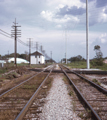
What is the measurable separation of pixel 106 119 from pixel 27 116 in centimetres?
226

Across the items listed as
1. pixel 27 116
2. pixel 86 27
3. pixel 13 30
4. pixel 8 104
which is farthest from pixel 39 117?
pixel 13 30

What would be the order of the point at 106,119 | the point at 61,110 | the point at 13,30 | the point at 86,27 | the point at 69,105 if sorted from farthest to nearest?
the point at 13,30, the point at 86,27, the point at 69,105, the point at 61,110, the point at 106,119

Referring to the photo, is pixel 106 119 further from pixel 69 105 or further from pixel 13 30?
pixel 13 30

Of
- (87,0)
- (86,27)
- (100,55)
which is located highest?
(87,0)

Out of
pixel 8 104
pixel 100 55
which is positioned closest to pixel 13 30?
pixel 100 55

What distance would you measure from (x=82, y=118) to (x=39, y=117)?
4.07ft

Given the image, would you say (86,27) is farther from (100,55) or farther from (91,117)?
(91,117)

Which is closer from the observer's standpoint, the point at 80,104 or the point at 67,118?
the point at 67,118

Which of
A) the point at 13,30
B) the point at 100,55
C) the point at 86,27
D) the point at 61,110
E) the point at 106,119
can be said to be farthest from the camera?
the point at 100,55

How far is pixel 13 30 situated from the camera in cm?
3594

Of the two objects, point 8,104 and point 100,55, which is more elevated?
point 100,55

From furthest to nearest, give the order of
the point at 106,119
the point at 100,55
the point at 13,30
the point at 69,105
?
the point at 100,55 → the point at 13,30 → the point at 69,105 → the point at 106,119

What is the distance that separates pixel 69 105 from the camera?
5.69 metres

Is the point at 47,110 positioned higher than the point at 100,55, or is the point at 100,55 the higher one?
the point at 100,55
